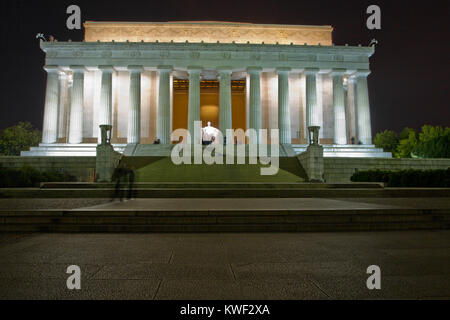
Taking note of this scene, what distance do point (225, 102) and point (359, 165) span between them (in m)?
20.5

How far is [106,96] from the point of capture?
45.7 metres

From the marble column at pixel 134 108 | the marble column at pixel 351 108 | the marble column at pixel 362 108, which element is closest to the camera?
the marble column at pixel 134 108

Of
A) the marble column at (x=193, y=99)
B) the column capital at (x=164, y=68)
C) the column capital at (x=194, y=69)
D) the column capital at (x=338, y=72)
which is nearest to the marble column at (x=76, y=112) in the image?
the column capital at (x=164, y=68)

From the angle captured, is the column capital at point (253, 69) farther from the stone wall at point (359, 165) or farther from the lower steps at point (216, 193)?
the lower steps at point (216, 193)

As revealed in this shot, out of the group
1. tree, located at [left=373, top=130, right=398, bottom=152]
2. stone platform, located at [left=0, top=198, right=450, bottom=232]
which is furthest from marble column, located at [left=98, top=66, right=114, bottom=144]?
tree, located at [left=373, top=130, right=398, bottom=152]

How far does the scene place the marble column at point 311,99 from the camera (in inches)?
1841

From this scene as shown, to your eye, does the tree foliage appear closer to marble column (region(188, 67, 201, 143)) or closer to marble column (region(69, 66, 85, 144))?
marble column (region(188, 67, 201, 143))

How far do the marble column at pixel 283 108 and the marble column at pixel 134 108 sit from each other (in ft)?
65.6

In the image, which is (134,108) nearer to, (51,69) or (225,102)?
(225,102)

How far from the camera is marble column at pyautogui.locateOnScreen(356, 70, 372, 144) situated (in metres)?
47.5

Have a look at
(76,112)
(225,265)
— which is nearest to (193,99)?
(76,112)

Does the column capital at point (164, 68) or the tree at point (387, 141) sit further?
the tree at point (387, 141)

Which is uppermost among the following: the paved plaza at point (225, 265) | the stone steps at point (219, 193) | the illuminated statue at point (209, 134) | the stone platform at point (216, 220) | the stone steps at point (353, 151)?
the illuminated statue at point (209, 134)
